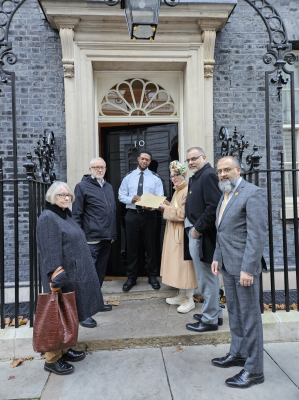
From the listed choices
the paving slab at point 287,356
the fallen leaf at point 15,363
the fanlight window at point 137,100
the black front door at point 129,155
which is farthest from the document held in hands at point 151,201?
the fallen leaf at point 15,363

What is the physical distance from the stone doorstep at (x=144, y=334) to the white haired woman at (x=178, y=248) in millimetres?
373

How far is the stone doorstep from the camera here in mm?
3367

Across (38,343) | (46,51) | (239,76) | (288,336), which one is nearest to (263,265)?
(288,336)

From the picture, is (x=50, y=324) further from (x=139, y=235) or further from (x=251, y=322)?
(x=139, y=235)

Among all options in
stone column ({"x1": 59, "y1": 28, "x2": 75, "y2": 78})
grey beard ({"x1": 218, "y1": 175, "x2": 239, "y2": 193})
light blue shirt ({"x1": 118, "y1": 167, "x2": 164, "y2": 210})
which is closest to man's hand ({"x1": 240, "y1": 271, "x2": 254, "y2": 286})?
grey beard ({"x1": 218, "y1": 175, "x2": 239, "y2": 193})

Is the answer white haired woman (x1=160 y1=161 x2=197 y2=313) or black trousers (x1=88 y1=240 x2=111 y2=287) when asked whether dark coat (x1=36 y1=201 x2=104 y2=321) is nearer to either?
black trousers (x1=88 y1=240 x2=111 y2=287)

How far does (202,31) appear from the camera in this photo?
5082mm

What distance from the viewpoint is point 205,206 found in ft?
11.7

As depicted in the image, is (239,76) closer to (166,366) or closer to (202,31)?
(202,31)

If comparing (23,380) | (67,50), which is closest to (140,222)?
(23,380)

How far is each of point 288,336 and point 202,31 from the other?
4545mm

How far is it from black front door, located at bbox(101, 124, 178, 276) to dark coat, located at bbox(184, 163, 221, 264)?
1.88m

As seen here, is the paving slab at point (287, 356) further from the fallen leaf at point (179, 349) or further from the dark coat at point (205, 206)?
the dark coat at point (205, 206)

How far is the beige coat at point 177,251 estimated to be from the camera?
4.02m
